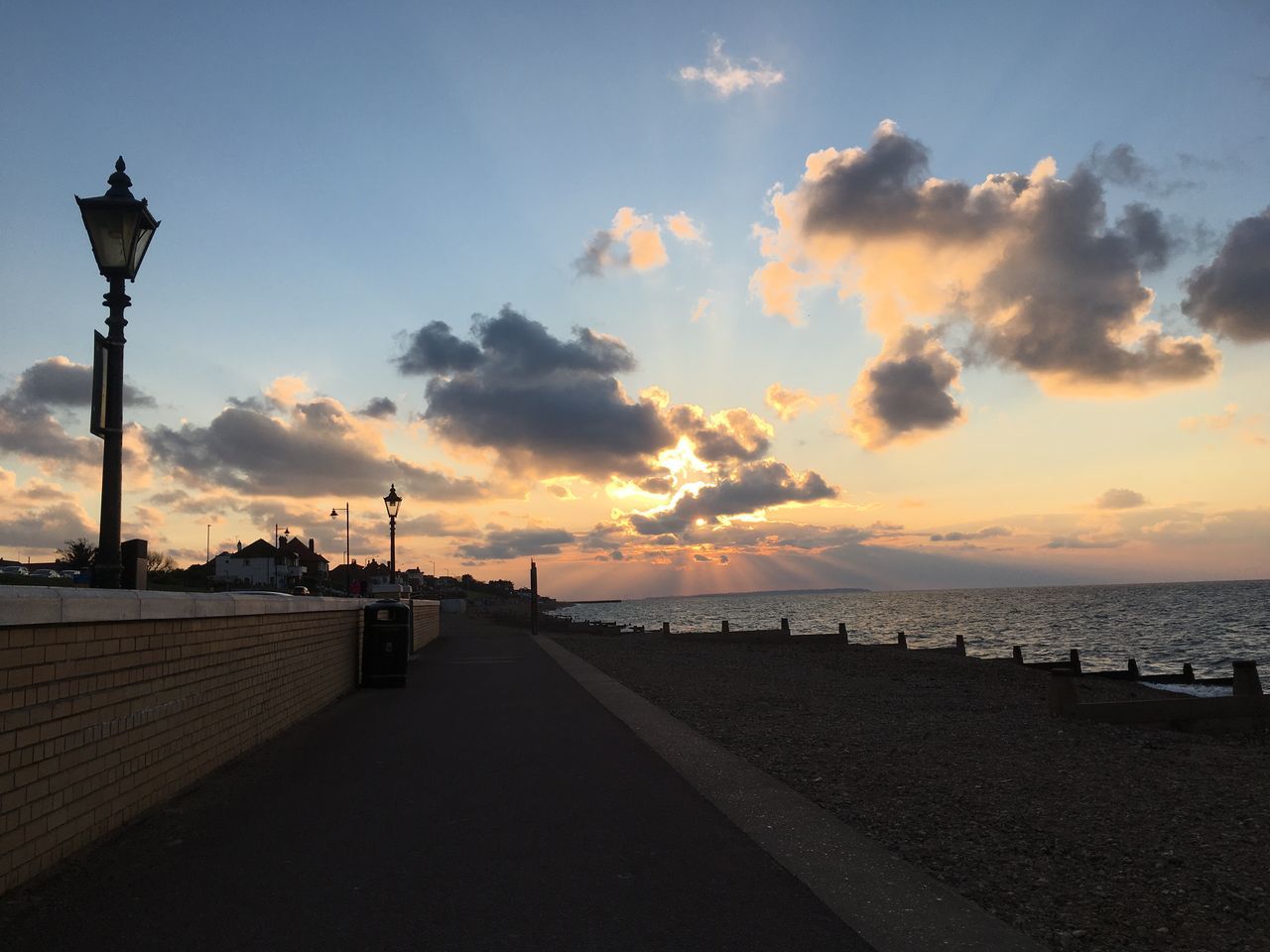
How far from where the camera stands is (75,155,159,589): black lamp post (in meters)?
7.43

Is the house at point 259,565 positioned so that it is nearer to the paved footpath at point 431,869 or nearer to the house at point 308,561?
the house at point 308,561

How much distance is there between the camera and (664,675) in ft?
68.7

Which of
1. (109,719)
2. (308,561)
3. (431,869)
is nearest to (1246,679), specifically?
(431,869)

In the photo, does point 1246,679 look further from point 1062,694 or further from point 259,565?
point 259,565

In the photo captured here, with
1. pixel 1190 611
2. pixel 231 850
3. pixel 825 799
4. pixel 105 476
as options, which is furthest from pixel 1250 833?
pixel 1190 611

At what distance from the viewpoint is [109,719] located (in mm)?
6078

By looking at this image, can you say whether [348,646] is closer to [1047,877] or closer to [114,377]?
[114,377]

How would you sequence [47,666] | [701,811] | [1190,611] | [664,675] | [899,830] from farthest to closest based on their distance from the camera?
[1190,611] → [664,675] → [701,811] → [899,830] → [47,666]

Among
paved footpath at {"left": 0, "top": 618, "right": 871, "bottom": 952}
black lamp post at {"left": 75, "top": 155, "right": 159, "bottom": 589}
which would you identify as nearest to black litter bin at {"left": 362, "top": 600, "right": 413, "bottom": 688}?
paved footpath at {"left": 0, "top": 618, "right": 871, "bottom": 952}

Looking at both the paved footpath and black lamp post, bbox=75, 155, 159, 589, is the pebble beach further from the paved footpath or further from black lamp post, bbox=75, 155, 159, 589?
black lamp post, bbox=75, 155, 159, 589

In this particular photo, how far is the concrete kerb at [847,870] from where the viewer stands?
4383 mm

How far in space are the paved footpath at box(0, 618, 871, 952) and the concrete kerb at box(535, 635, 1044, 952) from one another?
15 centimetres

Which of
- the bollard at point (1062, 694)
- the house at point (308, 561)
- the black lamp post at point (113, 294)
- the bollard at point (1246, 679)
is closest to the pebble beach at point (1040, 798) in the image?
the bollard at point (1062, 694)

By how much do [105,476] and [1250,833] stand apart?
9.14 meters
